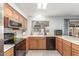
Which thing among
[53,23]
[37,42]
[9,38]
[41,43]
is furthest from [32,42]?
[9,38]

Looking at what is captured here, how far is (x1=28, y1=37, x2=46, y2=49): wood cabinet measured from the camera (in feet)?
27.9

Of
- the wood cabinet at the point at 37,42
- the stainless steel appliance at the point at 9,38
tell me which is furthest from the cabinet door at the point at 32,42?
the stainless steel appliance at the point at 9,38

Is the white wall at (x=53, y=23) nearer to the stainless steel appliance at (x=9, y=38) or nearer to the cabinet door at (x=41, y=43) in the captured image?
the cabinet door at (x=41, y=43)

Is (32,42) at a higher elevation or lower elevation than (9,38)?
lower

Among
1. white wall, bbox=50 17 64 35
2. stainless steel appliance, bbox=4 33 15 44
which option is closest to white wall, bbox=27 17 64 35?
white wall, bbox=50 17 64 35

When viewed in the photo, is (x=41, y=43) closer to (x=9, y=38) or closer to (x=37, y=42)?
(x=37, y=42)

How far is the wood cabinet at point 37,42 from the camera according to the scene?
850 centimetres

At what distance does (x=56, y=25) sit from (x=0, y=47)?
26.5 feet

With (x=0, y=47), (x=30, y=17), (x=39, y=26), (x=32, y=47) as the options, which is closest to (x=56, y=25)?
(x=39, y=26)

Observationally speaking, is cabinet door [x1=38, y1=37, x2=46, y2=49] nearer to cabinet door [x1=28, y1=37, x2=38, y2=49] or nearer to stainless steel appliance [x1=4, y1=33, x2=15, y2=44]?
cabinet door [x1=28, y1=37, x2=38, y2=49]

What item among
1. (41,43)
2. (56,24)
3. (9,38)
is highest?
(56,24)

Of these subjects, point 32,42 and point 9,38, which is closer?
point 9,38

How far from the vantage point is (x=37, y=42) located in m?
8.58

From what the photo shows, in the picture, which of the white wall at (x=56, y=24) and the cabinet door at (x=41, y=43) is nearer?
the cabinet door at (x=41, y=43)
